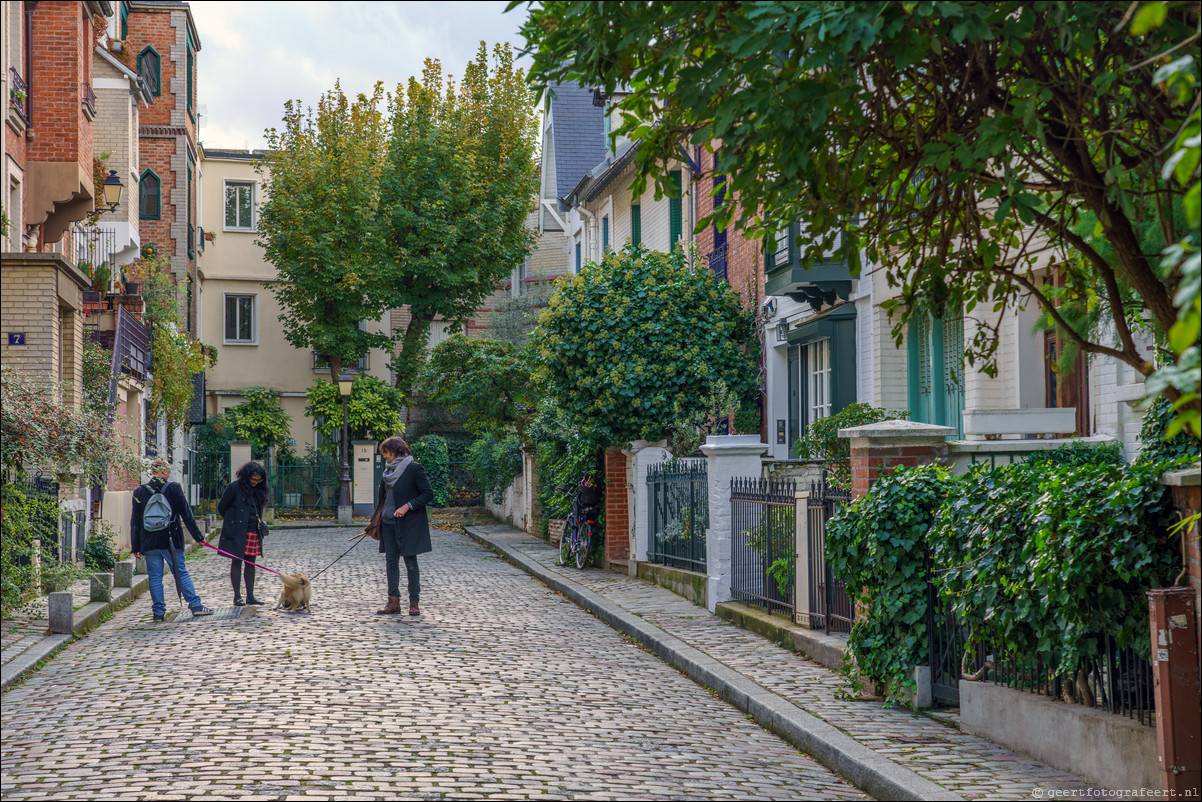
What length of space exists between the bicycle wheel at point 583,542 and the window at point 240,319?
26.1 m

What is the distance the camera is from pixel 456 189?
123 feet

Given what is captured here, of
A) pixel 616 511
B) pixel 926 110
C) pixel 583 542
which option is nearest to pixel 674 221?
pixel 616 511

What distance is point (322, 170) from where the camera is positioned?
36719mm

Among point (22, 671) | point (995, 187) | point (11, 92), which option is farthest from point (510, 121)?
point (995, 187)

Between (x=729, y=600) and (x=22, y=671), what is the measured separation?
682 centimetres

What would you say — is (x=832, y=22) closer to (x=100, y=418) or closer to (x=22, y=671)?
(x=22, y=671)

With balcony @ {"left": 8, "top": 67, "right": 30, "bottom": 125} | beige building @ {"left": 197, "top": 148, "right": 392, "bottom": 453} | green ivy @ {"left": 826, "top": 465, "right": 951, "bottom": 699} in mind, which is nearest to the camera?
green ivy @ {"left": 826, "top": 465, "right": 951, "bottom": 699}

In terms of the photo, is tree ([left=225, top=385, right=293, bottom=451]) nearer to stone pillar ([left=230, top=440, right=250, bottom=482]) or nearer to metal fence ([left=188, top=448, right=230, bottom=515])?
metal fence ([left=188, top=448, right=230, bottom=515])

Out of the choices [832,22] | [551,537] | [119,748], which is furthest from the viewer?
[551,537]

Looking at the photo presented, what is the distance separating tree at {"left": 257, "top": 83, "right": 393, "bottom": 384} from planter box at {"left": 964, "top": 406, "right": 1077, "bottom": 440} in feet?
90.3

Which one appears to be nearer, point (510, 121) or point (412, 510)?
point (412, 510)

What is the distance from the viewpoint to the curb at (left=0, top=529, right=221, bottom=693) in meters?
8.93

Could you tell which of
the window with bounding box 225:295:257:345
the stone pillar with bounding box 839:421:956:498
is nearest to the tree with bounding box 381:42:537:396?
the window with bounding box 225:295:257:345

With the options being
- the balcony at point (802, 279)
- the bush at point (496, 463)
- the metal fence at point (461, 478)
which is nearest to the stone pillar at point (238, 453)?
the bush at point (496, 463)
